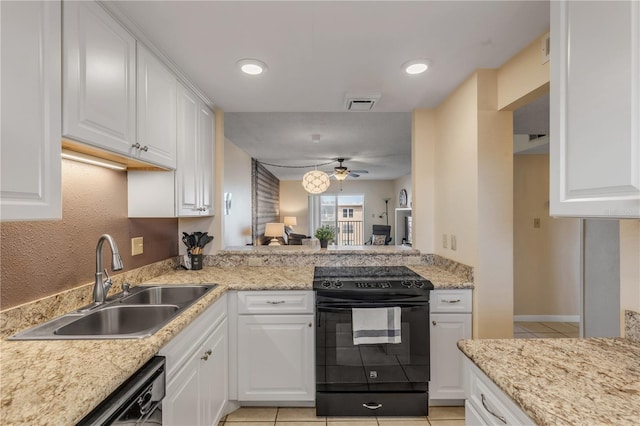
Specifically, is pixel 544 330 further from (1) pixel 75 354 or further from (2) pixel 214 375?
(1) pixel 75 354

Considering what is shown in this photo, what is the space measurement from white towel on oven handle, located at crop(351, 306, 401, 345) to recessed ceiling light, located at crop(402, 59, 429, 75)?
60.7 inches

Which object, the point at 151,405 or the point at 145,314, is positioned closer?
the point at 151,405

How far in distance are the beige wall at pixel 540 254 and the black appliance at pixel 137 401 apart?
4.08 m

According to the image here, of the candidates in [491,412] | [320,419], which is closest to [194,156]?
[320,419]

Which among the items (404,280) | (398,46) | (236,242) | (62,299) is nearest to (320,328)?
(404,280)

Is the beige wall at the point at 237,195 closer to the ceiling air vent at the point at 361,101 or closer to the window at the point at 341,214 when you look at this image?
the ceiling air vent at the point at 361,101

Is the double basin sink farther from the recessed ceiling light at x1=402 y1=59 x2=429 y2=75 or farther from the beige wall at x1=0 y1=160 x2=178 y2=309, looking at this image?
the recessed ceiling light at x1=402 y1=59 x2=429 y2=75

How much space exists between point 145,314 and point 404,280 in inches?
63.2

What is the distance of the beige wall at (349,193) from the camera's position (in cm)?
926

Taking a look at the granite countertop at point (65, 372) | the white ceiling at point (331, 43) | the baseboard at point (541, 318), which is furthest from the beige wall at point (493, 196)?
the baseboard at point (541, 318)

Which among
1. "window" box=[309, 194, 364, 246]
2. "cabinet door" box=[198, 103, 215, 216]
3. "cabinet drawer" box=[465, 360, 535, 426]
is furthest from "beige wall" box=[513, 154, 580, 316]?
"window" box=[309, 194, 364, 246]

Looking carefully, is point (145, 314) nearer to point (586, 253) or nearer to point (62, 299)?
point (62, 299)

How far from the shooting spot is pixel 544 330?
11.7 ft

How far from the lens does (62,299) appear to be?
4.74 feet
